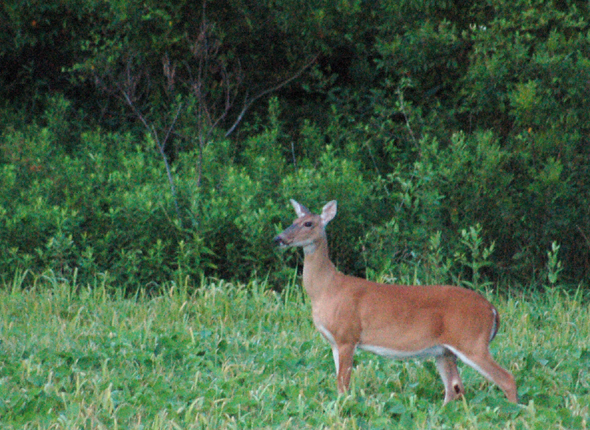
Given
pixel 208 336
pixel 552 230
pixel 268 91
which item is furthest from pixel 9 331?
pixel 268 91

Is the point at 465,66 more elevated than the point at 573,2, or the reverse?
the point at 573,2

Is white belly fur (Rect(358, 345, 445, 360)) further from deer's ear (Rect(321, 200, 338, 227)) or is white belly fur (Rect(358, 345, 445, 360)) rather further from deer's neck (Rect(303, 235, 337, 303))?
deer's ear (Rect(321, 200, 338, 227))

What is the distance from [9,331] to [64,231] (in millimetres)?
2190

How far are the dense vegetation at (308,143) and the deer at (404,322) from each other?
271cm

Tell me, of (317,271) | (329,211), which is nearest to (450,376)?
(317,271)

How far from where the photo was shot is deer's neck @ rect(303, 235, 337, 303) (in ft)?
19.1

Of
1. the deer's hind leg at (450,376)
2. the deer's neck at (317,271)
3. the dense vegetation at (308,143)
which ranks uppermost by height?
the deer's neck at (317,271)

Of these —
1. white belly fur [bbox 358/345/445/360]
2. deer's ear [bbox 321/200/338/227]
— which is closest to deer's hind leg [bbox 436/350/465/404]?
white belly fur [bbox 358/345/445/360]

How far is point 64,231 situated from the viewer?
9078mm

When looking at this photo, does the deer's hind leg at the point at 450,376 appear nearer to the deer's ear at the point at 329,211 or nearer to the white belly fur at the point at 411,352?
the white belly fur at the point at 411,352

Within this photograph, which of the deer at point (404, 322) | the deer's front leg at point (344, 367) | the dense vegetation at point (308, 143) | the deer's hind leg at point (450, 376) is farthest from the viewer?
the dense vegetation at point (308, 143)

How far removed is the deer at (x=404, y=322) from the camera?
5.42 m

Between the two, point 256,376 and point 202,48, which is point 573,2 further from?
point 256,376

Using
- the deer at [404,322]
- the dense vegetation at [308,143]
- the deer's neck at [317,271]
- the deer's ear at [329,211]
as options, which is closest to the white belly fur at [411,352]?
the deer at [404,322]
